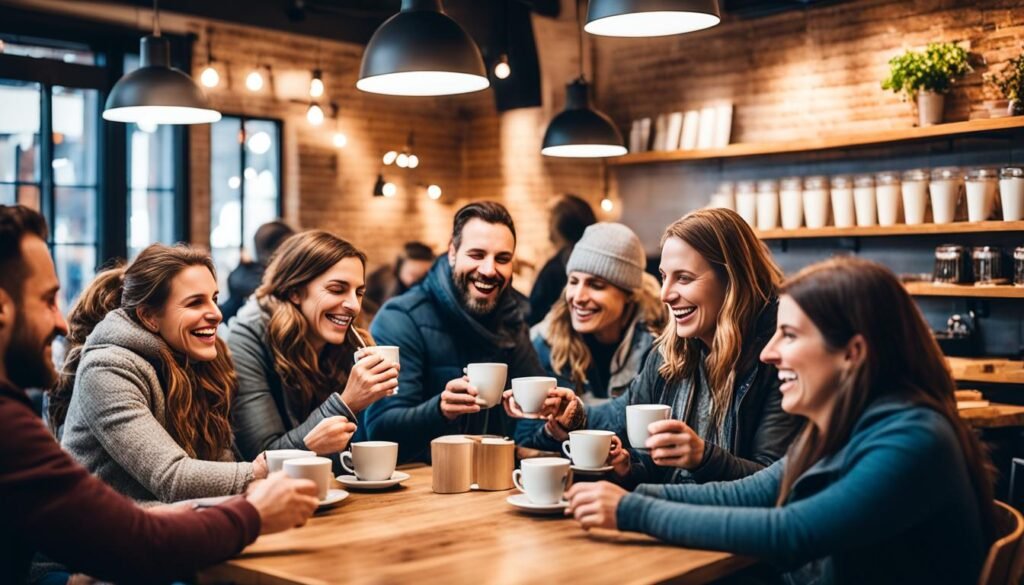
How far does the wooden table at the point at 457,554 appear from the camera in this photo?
2.00 m

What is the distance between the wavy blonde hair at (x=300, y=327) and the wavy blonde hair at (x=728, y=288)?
1089 millimetres

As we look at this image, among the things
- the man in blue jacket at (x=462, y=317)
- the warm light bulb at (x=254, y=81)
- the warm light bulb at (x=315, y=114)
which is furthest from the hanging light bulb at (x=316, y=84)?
the man in blue jacket at (x=462, y=317)

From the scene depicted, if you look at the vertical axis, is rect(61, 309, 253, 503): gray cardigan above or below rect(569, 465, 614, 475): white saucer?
above

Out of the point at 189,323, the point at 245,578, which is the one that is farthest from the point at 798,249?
the point at 245,578

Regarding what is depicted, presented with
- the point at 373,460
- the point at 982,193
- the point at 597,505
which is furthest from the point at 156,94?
the point at 982,193


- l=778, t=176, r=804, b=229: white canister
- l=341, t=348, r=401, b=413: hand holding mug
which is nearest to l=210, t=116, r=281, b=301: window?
l=778, t=176, r=804, b=229: white canister

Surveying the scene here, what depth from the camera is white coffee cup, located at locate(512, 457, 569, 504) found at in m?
2.49

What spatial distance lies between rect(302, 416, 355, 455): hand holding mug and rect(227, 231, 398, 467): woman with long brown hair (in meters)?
0.35

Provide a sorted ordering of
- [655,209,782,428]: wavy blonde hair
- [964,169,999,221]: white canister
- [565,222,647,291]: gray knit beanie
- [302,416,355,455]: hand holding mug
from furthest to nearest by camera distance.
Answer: [964,169,999,221]: white canister, [565,222,647,291]: gray knit beanie, [655,209,782,428]: wavy blonde hair, [302,416,355,455]: hand holding mug

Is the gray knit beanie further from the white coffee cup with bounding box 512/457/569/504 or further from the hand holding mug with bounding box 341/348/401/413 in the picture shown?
the white coffee cup with bounding box 512/457/569/504

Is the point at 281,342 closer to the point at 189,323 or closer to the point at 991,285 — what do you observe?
the point at 189,323

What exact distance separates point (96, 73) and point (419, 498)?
5.35 m

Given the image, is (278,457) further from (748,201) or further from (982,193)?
(748,201)

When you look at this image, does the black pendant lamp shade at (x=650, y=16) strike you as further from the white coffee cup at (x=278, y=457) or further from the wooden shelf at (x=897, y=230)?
the wooden shelf at (x=897, y=230)
